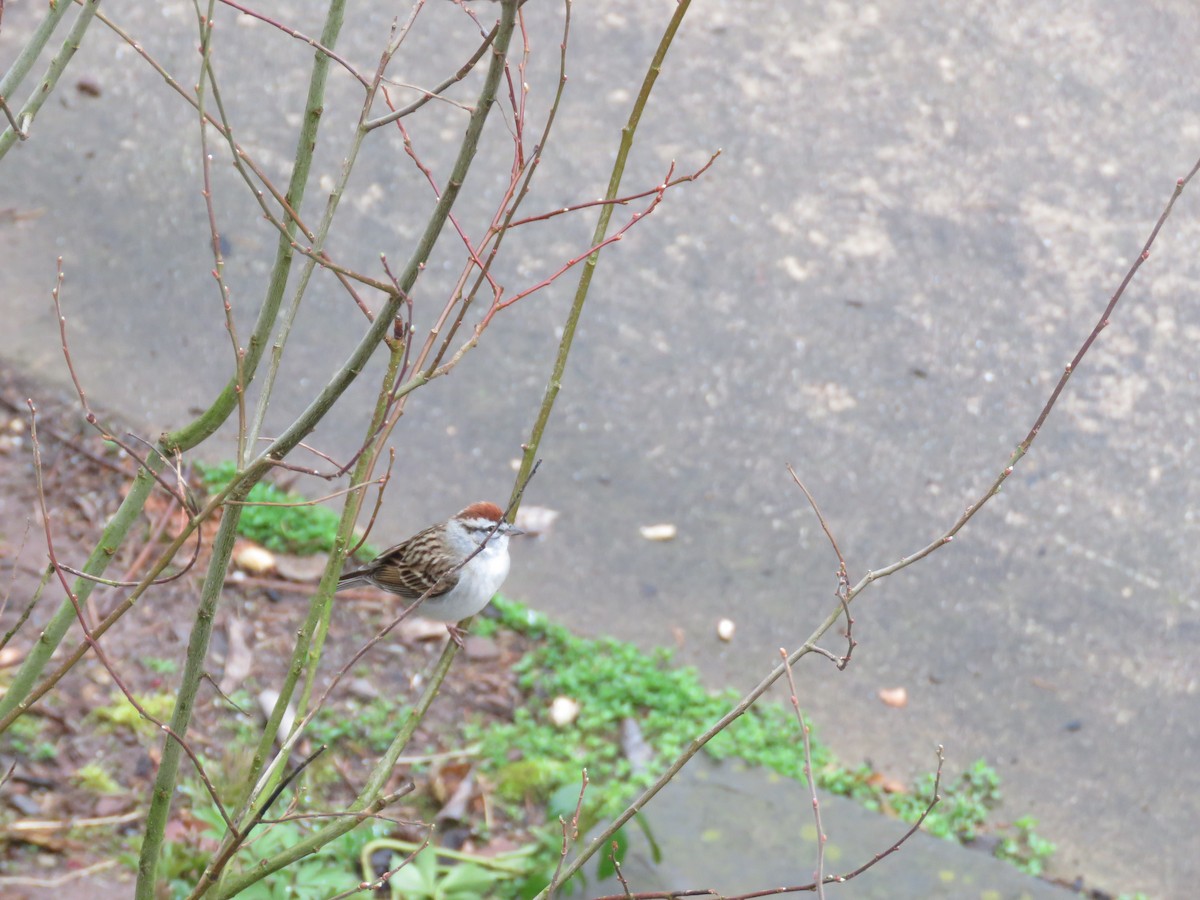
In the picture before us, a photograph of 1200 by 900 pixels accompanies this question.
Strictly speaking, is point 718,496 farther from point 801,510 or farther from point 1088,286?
point 1088,286

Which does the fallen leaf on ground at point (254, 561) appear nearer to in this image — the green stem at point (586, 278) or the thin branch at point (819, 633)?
the green stem at point (586, 278)

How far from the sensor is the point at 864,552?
5707mm

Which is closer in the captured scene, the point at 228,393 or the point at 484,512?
the point at 228,393

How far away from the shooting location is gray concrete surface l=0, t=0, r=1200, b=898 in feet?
17.3

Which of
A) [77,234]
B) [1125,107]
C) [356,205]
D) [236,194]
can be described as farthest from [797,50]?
[77,234]

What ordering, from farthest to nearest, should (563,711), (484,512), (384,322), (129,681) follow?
(563,711)
(129,681)
(484,512)
(384,322)

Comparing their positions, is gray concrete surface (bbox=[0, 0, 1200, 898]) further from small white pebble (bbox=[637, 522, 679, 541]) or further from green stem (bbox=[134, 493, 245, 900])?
green stem (bbox=[134, 493, 245, 900])

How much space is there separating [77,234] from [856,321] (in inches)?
154

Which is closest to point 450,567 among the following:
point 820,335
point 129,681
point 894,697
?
point 129,681

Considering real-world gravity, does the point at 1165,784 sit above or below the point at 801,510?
below

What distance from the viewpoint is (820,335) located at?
263 inches

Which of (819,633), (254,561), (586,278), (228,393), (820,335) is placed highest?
(820,335)

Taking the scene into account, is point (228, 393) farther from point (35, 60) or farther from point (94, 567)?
point (35, 60)

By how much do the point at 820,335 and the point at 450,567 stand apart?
3261mm
